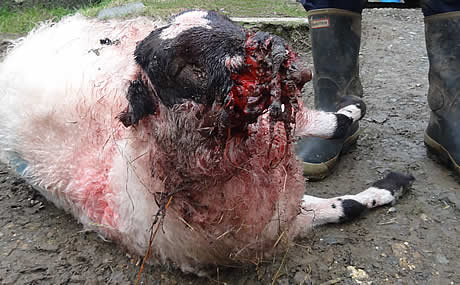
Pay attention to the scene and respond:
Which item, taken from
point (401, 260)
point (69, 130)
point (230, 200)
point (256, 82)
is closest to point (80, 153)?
point (69, 130)

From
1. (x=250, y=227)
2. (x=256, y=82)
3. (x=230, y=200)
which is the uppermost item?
(x=256, y=82)

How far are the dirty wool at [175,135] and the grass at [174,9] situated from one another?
2.61 metres

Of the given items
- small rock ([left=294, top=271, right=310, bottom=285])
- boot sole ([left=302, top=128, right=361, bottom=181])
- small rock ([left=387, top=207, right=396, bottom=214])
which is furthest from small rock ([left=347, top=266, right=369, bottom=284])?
boot sole ([left=302, top=128, right=361, bottom=181])

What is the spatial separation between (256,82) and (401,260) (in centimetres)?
98

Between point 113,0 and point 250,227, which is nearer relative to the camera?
point 250,227

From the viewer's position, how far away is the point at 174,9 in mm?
4398

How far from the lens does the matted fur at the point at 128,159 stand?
122 centimetres

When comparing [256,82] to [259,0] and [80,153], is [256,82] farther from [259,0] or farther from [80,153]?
[259,0]

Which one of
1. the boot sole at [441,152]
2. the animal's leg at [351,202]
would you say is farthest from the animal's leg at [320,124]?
the boot sole at [441,152]

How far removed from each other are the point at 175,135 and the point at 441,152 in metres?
1.57

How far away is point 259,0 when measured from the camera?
583 centimetres

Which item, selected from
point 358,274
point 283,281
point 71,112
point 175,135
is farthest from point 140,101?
point 358,274

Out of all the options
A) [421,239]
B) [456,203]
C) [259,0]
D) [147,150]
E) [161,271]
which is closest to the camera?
[147,150]

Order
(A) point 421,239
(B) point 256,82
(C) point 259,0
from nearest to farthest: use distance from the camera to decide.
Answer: (B) point 256,82 < (A) point 421,239 < (C) point 259,0
